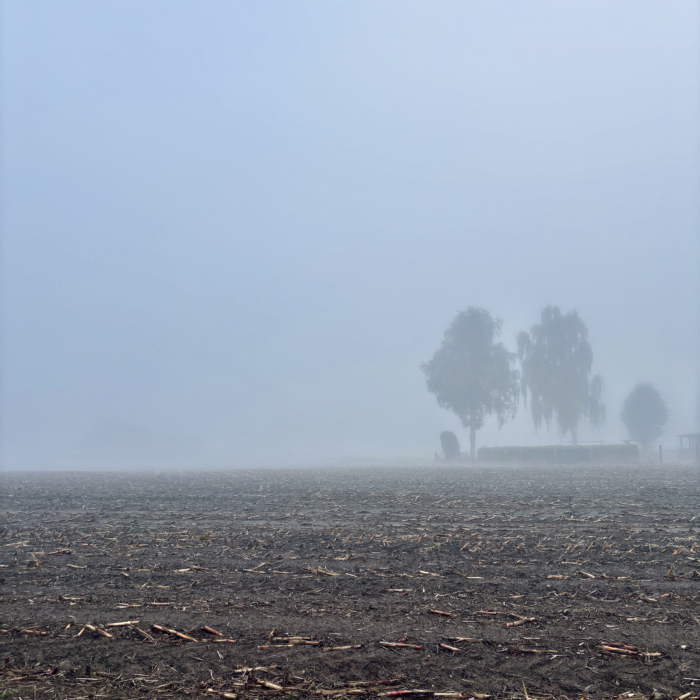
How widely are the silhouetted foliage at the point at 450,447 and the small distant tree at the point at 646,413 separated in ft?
95.3

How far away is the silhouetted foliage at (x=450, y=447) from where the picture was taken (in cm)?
6631

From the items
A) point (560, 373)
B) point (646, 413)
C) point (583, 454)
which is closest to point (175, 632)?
point (583, 454)

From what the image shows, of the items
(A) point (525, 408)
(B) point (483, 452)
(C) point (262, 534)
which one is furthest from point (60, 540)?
(A) point (525, 408)

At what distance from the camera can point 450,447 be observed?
66.8m

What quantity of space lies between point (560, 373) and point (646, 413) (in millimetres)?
21705

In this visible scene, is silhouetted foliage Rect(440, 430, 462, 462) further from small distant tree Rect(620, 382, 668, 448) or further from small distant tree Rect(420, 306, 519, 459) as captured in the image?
small distant tree Rect(620, 382, 668, 448)

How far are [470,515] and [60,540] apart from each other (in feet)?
28.9

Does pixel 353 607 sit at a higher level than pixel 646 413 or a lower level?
higher

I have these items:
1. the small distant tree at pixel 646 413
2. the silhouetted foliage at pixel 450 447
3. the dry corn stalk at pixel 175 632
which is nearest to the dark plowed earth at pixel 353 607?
the dry corn stalk at pixel 175 632

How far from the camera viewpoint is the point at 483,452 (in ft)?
201

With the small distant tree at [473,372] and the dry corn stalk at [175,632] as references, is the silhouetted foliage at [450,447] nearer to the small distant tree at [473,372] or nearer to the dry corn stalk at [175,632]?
the small distant tree at [473,372]

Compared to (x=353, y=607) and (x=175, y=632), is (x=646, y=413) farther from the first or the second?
(x=175, y=632)

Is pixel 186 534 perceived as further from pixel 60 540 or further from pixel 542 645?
pixel 542 645

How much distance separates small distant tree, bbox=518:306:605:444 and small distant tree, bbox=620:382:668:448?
627 inches
